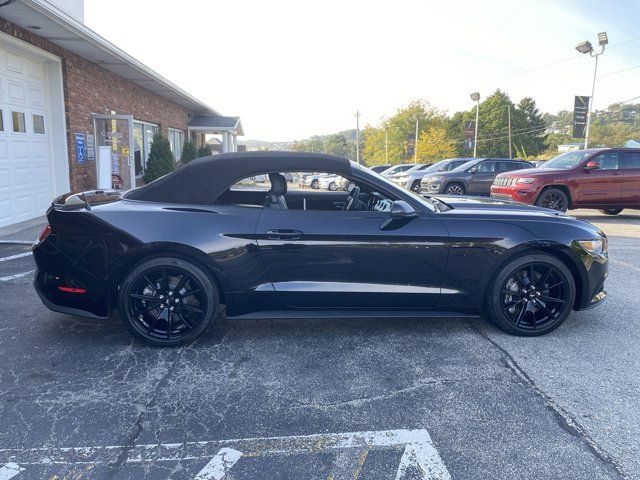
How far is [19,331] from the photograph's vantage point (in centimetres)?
385

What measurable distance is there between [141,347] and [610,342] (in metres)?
3.73

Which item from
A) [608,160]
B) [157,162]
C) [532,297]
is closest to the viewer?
[532,297]

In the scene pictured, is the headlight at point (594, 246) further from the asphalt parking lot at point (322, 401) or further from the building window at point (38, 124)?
the building window at point (38, 124)

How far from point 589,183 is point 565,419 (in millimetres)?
9399

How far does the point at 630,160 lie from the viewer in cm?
1066

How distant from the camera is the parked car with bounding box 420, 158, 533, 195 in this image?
14.8 m

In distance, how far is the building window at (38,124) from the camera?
9.55 m

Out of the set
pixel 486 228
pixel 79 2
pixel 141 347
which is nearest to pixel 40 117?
pixel 141 347

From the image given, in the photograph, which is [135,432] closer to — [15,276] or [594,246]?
[594,246]

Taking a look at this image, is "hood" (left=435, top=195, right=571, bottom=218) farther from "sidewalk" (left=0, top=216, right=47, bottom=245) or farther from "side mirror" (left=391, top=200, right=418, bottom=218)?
"sidewalk" (left=0, top=216, right=47, bottom=245)

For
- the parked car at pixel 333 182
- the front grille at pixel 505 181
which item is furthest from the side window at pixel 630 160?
the parked car at pixel 333 182

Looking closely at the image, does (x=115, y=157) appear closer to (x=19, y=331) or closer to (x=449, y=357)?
(x=19, y=331)

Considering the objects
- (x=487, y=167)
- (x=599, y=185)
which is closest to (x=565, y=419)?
(x=599, y=185)

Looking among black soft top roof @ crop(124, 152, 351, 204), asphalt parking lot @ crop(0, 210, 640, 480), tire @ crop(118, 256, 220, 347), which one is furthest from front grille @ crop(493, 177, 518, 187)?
tire @ crop(118, 256, 220, 347)
